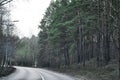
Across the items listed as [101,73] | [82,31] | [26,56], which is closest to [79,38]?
[82,31]

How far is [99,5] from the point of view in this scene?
2781cm

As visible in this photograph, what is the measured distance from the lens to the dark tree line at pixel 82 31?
25.5 meters

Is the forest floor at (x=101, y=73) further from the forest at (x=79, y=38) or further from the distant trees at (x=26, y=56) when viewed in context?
the distant trees at (x=26, y=56)

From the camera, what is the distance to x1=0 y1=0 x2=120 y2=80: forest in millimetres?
26086

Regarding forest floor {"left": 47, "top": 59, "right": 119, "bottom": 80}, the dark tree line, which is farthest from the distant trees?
forest floor {"left": 47, "top": 59, "right": 119, "bottom": 80}

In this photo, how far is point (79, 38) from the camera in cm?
5284

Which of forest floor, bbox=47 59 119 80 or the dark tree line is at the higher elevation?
the dark tree line

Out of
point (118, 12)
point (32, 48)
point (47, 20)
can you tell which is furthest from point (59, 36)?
point (32, 48)

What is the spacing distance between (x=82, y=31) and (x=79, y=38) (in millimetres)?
6207

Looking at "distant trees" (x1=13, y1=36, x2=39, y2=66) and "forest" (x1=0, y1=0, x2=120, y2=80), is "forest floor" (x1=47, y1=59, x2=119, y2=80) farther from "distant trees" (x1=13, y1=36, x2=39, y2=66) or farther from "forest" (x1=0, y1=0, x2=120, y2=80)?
"distant trees" (x1=13, y1=36, x2=39, y2=66)

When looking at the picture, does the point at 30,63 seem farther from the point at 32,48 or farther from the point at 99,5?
the point at 99,5

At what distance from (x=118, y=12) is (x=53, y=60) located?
53.8 metres

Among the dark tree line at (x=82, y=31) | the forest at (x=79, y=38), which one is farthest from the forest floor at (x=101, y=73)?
the dark tree line at (x=82, y=31)

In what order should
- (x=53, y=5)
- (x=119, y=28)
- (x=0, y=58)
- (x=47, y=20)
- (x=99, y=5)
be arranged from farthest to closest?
(x=47, y=20), (x=53, y=5), (x=0, y=58), (x=99, y=5), (x=119, y=28)
